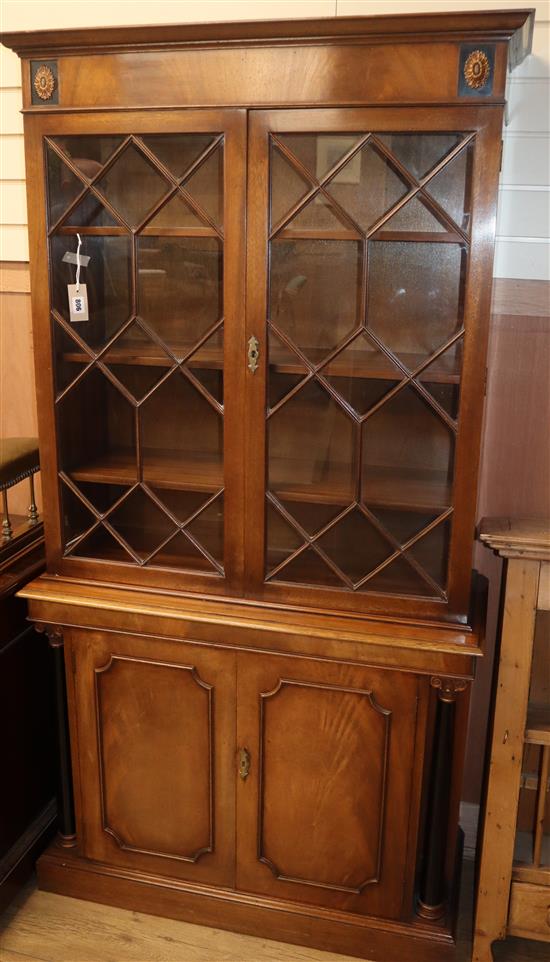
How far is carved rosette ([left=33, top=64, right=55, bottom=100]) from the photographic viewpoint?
1733 millimetres

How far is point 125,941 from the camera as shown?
6.84ft

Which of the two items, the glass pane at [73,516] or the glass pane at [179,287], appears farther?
the glass pane at [73,516]

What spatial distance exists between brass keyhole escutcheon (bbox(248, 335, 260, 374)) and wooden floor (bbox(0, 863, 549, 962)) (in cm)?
141

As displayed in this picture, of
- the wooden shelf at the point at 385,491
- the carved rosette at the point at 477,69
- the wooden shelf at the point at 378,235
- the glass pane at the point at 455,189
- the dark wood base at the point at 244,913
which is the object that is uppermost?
the carved rosette at the point at 477,69

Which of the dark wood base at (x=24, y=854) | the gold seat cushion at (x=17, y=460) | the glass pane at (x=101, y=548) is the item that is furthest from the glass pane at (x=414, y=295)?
the dark wood base at (x=24, y=854)

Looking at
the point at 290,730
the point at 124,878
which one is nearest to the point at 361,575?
the point at 290,730

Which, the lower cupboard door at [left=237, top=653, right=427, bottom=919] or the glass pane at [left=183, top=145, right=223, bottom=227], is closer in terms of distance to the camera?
the glass pane at [left=183, top=145, right=223, bottom=227]

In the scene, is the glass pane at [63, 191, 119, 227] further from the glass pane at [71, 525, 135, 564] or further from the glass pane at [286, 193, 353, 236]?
the glass pane at [71, 525, 135, 564]

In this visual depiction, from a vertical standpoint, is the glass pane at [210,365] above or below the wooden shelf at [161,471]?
above

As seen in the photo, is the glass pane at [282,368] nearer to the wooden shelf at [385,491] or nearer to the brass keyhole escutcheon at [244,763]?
the wooden shelf at [385,491]

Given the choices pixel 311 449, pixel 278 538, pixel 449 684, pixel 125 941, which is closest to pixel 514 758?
pixel 449 684

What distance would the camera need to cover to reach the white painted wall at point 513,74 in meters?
1.96

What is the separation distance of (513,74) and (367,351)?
80 centimetres

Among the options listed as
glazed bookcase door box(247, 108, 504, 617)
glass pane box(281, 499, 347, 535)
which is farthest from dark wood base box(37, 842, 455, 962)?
glass pane box(281, 499, 347, 535)
